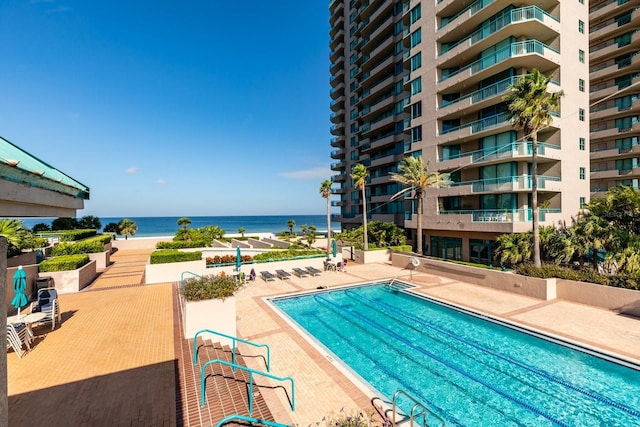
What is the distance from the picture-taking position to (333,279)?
23.6 m

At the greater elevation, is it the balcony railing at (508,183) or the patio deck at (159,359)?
the balcony railing at (508,183)

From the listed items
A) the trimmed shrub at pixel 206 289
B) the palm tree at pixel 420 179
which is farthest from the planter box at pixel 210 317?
the palm tree at pixel 420 179

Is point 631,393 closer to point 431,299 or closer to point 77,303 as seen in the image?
point 431,299

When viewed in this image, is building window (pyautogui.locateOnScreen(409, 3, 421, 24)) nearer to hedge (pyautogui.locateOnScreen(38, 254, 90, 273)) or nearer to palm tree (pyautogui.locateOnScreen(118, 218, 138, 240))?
hedge (pyautogui.locateOnScreen(38, 254, 90, 273))

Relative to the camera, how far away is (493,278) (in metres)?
20.3

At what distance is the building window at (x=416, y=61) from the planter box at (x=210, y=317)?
32.4 m

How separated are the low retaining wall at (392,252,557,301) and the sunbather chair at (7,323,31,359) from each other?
80.7 ft

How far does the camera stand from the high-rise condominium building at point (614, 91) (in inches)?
1375

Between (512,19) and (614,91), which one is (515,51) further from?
(614,91)

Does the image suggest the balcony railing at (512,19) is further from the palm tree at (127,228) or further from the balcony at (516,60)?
the palm tree at (127,228)

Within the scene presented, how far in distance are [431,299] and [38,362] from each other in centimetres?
1841

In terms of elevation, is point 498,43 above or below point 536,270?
above

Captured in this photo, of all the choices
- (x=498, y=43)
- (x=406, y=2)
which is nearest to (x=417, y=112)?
(x=498, y=43)

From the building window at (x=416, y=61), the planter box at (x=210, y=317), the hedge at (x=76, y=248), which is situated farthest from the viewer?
the building window at (x=416, y=61)
